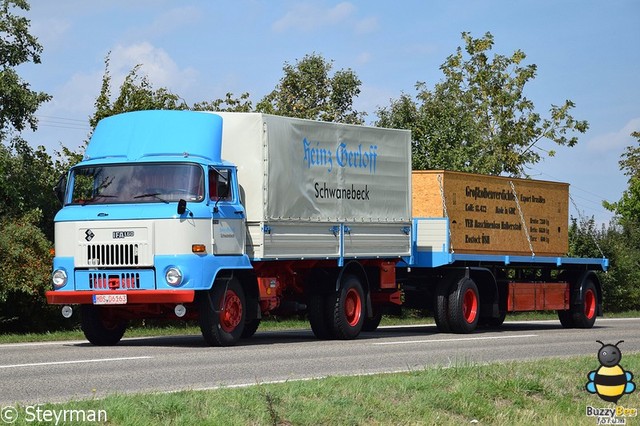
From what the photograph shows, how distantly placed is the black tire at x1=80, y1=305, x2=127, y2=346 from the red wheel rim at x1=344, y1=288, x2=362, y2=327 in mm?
4090

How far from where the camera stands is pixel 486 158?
48.1 m

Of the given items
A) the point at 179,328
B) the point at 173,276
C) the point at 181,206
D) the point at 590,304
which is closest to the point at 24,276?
the point at 179,328

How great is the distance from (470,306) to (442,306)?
878 mm

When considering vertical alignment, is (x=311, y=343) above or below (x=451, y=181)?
below

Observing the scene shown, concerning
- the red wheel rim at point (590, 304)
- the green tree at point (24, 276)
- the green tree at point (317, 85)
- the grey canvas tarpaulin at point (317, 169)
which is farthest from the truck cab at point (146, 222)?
the green tree at point (317, 85)

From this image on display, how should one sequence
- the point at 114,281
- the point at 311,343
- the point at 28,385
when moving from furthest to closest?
the point at 311,343, the point at 114,281, the point at 28,385

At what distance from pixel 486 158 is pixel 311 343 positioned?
28685 millimetres

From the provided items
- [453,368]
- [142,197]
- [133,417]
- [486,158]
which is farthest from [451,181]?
[486,158]


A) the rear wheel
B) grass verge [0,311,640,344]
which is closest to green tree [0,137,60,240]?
grass verge [0,311,640,344]

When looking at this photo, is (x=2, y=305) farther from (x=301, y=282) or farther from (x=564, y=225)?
(x=564, y=225)

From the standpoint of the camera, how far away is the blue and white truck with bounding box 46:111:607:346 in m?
18.4

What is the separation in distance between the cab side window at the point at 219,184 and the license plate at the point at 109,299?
2002 millimetres

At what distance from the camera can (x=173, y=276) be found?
59.7 ft

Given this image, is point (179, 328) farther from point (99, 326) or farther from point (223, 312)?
point (223, 312)
